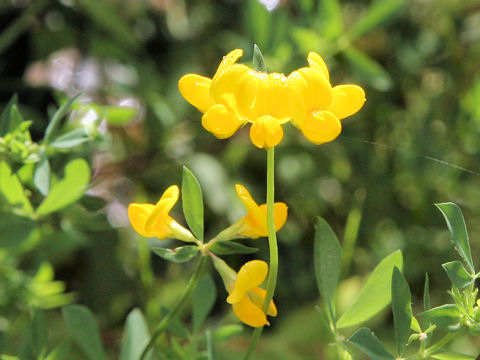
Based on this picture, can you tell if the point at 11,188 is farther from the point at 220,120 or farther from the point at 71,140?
the point at 220,120

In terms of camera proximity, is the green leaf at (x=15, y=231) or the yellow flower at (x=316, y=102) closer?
the yellow flower at (x=316, y=102)

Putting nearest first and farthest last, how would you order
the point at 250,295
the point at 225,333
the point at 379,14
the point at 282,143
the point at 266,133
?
1. the point at 266,133
2. the point at 250,295
3. the point at 225,333
4. the point at 379,14
5. the point at 282,143

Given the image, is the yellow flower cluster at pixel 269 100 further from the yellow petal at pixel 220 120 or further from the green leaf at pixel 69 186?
the green leaf at pixel 69 186

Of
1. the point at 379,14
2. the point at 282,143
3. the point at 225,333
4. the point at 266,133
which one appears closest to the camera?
the point at 266,133

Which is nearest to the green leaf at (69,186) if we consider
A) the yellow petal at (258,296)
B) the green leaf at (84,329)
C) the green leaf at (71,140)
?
the green leaf at (71,140)

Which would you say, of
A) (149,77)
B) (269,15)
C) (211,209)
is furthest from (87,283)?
(269,15)

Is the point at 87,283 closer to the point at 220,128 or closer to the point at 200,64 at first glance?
the point at 200,64

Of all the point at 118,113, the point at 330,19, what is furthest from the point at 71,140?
the point at 330,19

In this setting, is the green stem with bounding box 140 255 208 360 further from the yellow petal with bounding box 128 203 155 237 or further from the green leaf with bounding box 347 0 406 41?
the green leaf with bounding box 347 0 406 41
